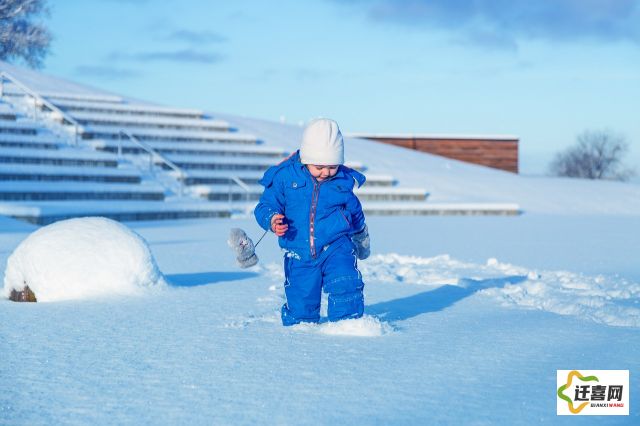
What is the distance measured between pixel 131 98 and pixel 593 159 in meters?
30.9

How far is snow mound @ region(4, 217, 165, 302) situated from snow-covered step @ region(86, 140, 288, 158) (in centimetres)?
1207

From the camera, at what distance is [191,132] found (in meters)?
20.2

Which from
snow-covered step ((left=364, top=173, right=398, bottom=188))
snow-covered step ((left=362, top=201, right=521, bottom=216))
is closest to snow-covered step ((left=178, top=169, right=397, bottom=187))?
snow-covered step ((left=364, top=173, right=398, bottom=188))

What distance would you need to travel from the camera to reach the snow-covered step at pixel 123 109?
19891 millimetres

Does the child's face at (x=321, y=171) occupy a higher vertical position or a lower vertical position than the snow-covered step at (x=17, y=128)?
lower

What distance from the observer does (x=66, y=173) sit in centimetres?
1498

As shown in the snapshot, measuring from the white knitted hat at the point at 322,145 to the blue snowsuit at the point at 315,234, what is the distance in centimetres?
13

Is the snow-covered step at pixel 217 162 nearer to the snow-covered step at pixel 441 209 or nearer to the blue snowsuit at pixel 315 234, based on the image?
the snow-covered step at pixel 441 209

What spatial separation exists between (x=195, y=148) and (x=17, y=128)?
372 cm

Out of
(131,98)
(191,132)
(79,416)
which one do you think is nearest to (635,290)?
(79,416)

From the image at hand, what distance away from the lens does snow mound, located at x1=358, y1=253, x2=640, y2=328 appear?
5.38 m

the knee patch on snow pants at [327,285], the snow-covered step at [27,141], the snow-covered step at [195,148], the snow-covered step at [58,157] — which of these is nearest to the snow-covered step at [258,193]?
the snow-covered step at [58,157]

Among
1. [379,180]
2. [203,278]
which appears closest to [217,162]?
[379,180]

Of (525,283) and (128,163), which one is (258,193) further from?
(525,283)
